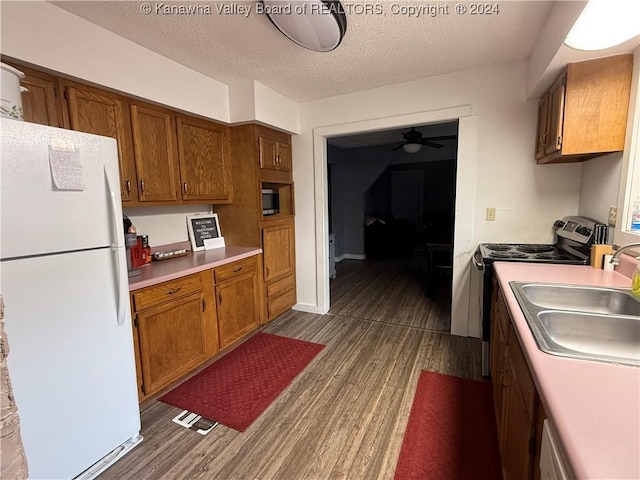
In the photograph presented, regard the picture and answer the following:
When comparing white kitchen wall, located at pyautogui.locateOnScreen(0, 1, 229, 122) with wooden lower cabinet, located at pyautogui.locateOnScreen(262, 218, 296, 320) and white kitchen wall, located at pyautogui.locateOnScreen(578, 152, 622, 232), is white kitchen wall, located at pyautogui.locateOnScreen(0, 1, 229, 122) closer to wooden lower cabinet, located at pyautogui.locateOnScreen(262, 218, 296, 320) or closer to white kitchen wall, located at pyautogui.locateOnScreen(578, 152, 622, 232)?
wooden lower cabinet, located at pyautogui.locateOnScreen(262, 218, 296, 320)

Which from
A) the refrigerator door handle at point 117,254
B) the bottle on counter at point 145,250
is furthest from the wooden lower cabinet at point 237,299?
the refrigerator door handle at point 117,254

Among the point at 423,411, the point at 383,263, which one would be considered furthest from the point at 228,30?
the point at 383,263

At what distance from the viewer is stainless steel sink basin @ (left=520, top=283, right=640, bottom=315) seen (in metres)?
1.38

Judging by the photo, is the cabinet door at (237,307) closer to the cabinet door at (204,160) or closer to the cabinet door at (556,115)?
the cabinet door at (204,160)

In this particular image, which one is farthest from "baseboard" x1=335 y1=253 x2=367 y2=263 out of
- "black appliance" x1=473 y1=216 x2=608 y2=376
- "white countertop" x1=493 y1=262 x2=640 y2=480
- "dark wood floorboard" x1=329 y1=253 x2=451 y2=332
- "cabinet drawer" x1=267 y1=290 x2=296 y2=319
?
"white countertop" x1=493 y1=262 x2=640 y2=480

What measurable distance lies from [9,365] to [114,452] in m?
0.77

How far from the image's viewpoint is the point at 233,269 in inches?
107

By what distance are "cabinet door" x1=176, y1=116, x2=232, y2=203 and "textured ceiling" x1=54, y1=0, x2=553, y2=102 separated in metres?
0.47

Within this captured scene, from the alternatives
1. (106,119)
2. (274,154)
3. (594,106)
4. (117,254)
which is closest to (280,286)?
(274,154)

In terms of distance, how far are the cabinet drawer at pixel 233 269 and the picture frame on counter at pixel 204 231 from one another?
18.8 inches

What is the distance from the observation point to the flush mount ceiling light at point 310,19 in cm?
156

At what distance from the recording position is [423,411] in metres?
1.92

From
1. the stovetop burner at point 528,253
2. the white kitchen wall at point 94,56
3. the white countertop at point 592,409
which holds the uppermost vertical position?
the white kitchen wall at point 94,56

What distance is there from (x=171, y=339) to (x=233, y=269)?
0.78 metres
